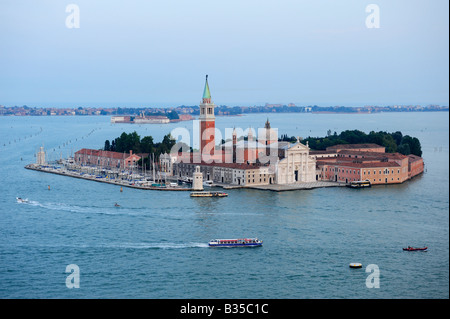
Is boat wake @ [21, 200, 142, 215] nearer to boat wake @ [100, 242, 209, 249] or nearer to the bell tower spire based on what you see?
boat wake @ [100, 242, 209, 249]

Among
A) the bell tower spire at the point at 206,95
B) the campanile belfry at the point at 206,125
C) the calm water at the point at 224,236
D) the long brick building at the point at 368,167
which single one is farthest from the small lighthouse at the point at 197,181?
the bell tower spire at the point at 206,95

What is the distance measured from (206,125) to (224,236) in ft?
34.8

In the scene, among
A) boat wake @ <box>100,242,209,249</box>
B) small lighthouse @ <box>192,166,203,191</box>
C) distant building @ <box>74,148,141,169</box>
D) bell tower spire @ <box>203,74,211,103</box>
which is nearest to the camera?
boat wake @ <box>100,242,209,249</box>

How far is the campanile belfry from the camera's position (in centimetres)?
2264

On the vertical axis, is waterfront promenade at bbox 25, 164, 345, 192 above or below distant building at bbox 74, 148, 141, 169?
below

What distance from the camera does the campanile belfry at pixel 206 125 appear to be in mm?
22641

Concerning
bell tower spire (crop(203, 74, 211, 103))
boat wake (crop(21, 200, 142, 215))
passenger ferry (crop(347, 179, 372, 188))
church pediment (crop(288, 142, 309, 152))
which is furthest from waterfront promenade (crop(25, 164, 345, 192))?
boat wake (crop(21, 200, 142, 215))

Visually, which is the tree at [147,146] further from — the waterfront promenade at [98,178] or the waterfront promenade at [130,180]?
the waterfront promenade at [98,178]

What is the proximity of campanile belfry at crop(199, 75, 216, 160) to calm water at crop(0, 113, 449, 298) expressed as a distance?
4345mm

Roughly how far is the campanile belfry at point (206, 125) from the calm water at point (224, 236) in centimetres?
435

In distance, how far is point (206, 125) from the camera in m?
22.8
